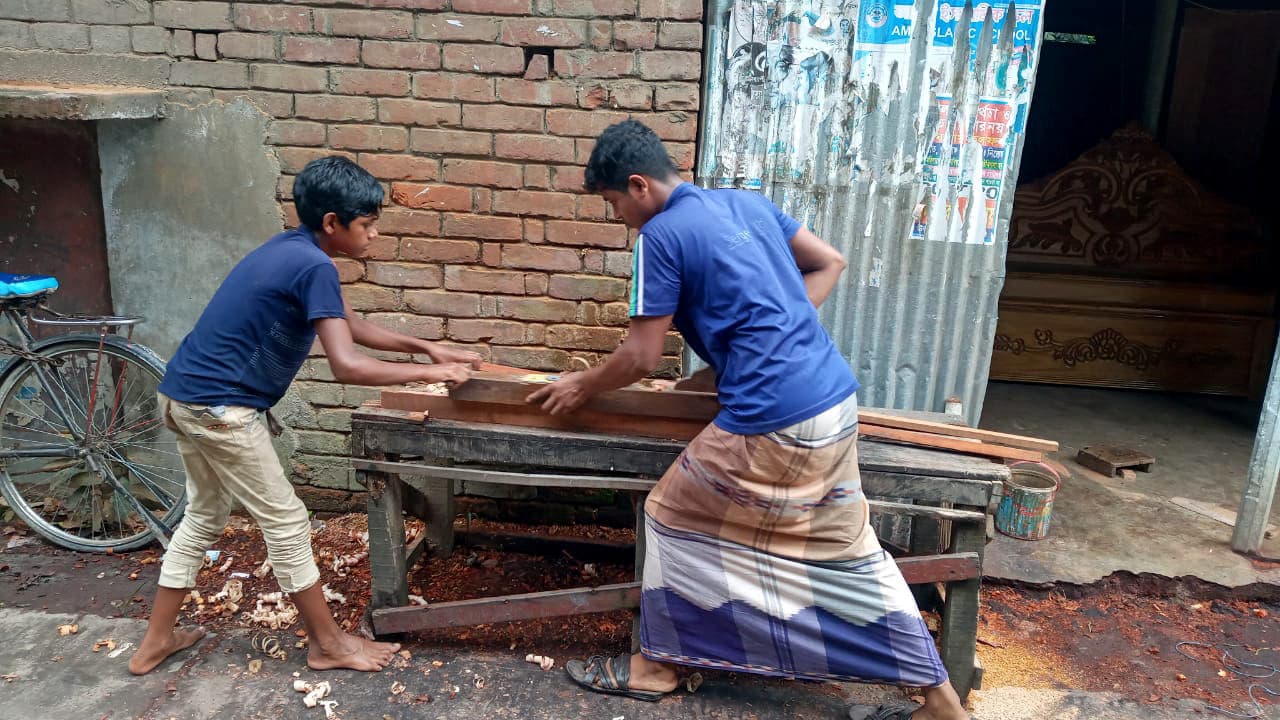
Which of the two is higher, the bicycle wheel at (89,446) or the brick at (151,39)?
the brick at (151,39)

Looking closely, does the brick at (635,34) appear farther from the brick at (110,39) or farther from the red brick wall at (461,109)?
the brick at (110,39)

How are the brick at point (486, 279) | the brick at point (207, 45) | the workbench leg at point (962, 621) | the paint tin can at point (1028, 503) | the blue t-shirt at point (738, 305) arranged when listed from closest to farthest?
the blue t-shirt at point (738, 305) < the workbench leg at point (962, 621) < the brick at point (207, 45) < the brick at point (486, 279) < the paint tin can at point (1028, 503)

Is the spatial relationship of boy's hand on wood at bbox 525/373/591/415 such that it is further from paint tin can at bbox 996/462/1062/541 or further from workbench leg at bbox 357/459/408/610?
Answer: paint tin can at bbox 996/462/1062/541

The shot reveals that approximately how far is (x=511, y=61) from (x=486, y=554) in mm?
2241

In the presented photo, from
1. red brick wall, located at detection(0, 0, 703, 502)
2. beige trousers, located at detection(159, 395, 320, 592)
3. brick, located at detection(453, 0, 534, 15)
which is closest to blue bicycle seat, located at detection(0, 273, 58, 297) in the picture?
red brick wall, located at detection(0, 0, 703, 502)

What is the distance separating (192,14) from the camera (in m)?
3.92

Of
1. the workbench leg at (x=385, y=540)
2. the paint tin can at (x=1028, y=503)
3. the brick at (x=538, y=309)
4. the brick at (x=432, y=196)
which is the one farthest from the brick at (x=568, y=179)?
the paint tin can at (x=1028, y=503)

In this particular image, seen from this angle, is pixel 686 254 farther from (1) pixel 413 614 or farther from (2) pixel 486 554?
(2) pixel 486 554

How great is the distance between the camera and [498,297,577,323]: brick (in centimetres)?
407

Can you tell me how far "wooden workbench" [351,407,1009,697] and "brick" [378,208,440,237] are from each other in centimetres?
105

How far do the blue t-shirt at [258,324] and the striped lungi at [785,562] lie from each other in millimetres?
1320

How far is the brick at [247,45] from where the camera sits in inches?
154

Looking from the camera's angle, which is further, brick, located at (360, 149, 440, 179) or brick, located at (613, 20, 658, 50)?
brick, located at (360, 149, 440, 179)

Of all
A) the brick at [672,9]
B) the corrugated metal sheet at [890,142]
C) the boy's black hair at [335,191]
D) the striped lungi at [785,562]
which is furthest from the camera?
the corrugated metal sheet at [890,142]
